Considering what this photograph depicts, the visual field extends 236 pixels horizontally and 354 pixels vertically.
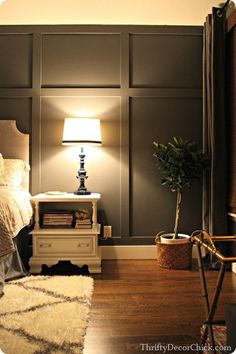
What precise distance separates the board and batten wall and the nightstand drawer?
1.80 ft

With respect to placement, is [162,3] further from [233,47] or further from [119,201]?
[119,201]

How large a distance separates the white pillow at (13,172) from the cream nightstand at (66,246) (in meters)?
Answer: 0.31

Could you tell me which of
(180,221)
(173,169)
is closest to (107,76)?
(173,169)

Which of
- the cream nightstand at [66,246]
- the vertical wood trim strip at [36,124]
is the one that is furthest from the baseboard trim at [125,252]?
the vertical wood trim strip at [36,124]

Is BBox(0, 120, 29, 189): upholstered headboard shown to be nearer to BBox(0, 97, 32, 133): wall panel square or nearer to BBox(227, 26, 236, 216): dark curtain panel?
BBox(0, 97, 32, 133): wall panel square

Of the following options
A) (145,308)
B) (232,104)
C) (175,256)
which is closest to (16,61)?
(232,104)

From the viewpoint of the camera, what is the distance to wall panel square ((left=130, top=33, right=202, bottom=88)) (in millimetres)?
3686

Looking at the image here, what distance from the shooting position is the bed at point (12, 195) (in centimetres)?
235

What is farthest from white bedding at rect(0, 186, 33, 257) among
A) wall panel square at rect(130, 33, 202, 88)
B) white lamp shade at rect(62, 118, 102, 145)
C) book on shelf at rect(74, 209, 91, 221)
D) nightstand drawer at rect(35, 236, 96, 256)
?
wall panel square at rect(130, 33, 202, 88)

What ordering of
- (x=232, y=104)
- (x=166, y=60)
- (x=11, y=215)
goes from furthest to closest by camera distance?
(x=166, y=60)
(x=232, y=104)
(x=11, y=215)

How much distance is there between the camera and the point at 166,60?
3699 mm

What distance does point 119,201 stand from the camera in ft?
12.0

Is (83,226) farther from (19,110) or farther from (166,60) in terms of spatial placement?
(166,60)

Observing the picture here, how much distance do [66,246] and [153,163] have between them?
1.31 meters
